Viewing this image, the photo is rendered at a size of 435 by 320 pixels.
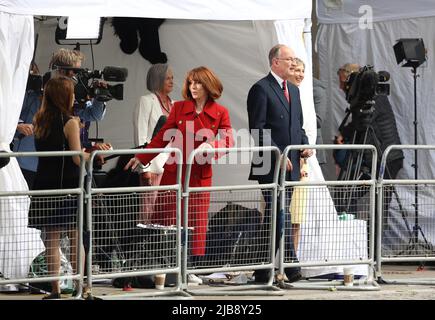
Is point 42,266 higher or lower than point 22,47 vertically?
lower

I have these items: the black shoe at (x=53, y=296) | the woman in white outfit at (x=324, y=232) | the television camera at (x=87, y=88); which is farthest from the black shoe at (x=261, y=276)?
the television camera at (x=87, y=88)

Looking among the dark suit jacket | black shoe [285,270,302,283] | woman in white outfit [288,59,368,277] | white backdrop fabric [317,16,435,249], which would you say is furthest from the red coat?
white backdrop fabric [317,16,435,249]

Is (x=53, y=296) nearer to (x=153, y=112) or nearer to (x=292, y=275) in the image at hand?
(x=292, y=275)

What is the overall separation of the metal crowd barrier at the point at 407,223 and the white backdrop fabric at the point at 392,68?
100 inches

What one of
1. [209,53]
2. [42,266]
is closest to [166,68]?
[209,53]

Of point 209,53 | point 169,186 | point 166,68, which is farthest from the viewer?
point 209,53

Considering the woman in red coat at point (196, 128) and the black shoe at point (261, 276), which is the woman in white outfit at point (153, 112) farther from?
the black shoe at point (261, 276)

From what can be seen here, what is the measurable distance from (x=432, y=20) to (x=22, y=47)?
5412 mm

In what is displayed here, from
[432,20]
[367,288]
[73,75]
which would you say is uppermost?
[432,20]

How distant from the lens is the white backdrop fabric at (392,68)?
14945mm

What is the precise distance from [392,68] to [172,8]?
13.1 feet

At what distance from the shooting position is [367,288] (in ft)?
38.6

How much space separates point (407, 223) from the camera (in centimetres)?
1241

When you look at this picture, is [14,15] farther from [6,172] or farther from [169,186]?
[169,186]
